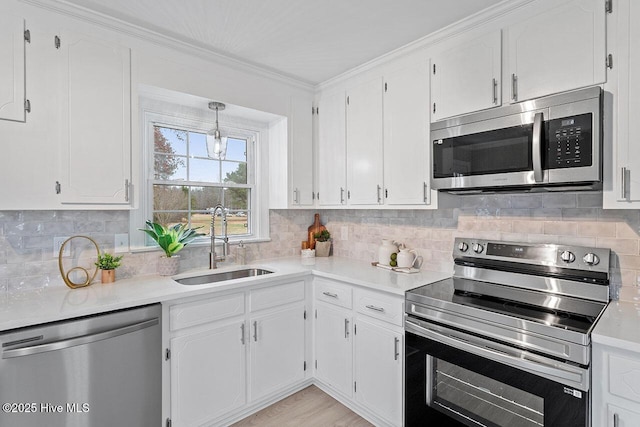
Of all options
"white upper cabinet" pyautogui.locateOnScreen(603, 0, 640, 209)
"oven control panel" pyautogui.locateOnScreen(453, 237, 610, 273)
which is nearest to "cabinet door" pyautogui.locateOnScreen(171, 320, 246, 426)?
"oven control panel" pyautogui.locateOnScreen(453, 237, 610, 273)

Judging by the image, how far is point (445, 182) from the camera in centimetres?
198

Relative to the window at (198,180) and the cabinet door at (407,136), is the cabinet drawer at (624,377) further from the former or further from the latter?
the window at (198,180)

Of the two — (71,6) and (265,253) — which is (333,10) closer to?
(71,6)

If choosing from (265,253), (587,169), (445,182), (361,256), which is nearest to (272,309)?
(265,253)

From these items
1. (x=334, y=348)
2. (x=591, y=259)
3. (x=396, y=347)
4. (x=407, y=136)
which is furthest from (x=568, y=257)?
(x=334, y=348)

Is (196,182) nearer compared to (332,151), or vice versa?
(196,182)

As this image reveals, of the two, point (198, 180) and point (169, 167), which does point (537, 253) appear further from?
point (169, 167)

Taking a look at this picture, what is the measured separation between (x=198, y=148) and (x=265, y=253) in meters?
1.07

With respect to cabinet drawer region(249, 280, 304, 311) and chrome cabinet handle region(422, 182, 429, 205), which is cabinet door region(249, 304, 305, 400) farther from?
chrome cabinet handle region(422, 182, 429, 205)

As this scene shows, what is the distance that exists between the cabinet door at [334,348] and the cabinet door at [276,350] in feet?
0.45

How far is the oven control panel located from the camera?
1.70 m

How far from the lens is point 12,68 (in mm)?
1662

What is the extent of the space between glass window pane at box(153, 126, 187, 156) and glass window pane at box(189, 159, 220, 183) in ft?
0.39

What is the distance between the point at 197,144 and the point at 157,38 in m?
0.82
